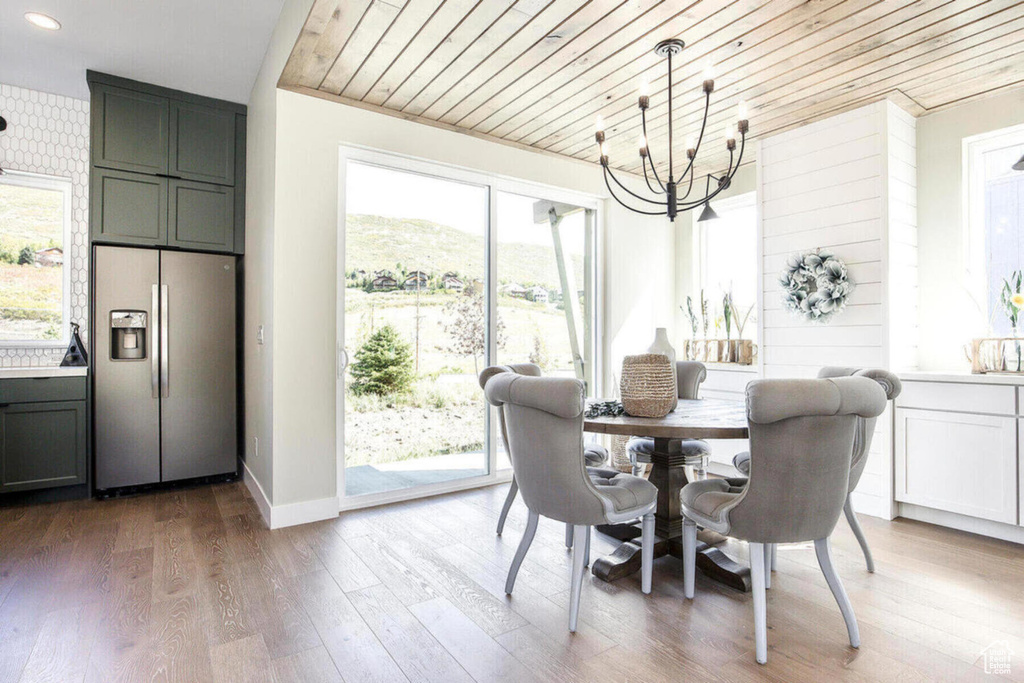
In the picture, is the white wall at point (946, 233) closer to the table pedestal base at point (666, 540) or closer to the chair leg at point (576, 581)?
the table pedestal base at point (666, 540)

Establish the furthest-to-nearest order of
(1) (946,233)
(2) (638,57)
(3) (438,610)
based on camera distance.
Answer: (1) (946,233) < (2) (638,57) < (3) (438,610)

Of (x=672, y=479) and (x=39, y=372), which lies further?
(x=39, y=372)

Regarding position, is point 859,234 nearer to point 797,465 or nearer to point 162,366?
point 797,465

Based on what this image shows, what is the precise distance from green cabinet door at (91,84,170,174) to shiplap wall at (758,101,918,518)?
434 cm

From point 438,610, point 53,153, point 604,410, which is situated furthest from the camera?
point 53,153

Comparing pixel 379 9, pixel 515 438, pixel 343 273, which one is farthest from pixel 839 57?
pixel 343 273

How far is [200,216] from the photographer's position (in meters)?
3.85

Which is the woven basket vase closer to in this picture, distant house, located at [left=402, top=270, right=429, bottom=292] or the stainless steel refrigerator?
distant house, located at [left=402, top=270, right=429, bottom=292]

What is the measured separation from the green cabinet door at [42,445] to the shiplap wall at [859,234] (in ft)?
15.7

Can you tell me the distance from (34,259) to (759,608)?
4855 millimetres

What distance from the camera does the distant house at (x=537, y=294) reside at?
13.6ft

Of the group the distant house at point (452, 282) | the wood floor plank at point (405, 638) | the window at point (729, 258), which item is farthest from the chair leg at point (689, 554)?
the window at point (729, 258)

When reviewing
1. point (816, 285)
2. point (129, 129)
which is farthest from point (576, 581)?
point (129, 129)

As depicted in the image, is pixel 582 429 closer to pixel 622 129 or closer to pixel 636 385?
pixel 636 385
